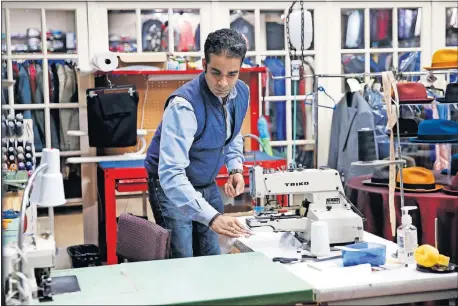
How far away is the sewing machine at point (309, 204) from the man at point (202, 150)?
0.23 m

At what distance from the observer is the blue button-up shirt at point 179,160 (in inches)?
121

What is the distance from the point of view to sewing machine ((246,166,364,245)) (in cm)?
316

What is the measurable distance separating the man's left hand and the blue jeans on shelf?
62 mm

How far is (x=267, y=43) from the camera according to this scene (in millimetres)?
7828

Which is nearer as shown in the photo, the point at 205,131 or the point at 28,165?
the point at 205,131

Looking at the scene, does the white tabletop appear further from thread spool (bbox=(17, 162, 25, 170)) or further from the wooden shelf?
the wooden shelf

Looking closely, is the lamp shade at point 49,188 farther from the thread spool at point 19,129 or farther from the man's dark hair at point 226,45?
the thread spool at point 19,129

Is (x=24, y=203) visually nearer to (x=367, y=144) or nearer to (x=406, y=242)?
(x=406, y=242)

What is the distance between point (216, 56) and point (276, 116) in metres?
4.09

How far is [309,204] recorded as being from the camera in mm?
3217

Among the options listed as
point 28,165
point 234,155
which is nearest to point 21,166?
point 28,165

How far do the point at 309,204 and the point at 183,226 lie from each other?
61cm

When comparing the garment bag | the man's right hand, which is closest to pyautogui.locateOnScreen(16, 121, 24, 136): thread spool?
the garment bag

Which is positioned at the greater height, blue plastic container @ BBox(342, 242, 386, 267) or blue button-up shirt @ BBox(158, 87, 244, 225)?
blue button-up shirt @ BBox(158, 87, 244, 225)
